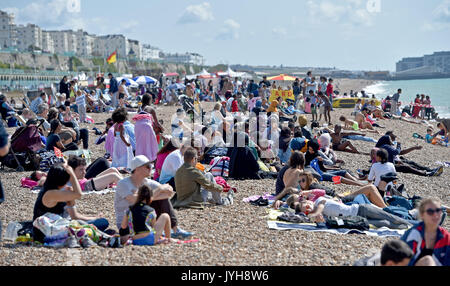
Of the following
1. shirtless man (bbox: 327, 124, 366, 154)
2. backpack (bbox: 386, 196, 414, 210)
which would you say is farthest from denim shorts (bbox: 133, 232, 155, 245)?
shirtless man (bbox: 327, 124, 366, 154)

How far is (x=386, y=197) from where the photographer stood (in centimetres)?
746

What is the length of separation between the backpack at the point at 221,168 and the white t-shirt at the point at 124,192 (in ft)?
11.9

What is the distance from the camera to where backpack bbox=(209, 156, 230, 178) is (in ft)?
30.5

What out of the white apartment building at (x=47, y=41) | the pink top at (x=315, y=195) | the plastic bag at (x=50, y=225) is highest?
the white apartment building at (x=47, y=41)

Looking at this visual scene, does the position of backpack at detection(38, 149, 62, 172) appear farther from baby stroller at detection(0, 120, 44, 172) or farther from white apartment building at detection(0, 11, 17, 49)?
white apartment building at detection(0, 11, 17, 49)

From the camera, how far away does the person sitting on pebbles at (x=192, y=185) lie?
7.00 meters

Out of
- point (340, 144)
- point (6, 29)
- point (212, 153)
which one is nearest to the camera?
point (212, 153)

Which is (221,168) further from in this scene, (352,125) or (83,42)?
(83,42)

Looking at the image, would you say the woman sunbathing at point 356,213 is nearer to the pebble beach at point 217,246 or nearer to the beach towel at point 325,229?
the beach towel at point 325,229

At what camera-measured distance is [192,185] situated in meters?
7.11

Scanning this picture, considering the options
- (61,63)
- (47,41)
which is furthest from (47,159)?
(47,41)

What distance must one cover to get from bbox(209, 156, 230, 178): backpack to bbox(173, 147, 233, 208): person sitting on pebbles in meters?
1.85

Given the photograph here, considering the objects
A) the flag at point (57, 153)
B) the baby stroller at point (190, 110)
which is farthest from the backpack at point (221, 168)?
the baby stroller at point (190, 110)

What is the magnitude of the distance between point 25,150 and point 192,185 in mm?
4046
